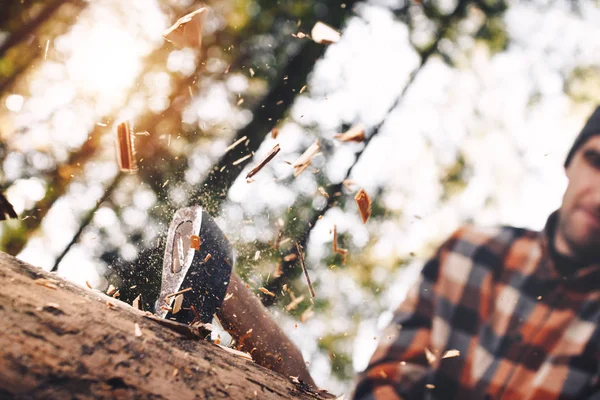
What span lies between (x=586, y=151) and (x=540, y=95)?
3.39 meters

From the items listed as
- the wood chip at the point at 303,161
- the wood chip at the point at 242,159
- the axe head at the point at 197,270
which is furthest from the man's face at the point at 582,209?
the wood chip at the point at 242,159

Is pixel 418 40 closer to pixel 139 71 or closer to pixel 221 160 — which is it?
pixel 221 160

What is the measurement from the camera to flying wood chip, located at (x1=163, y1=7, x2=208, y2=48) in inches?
107

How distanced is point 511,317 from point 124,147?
2.94 meters

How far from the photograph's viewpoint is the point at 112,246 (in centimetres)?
741

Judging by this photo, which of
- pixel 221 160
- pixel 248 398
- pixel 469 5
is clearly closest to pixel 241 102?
pixel 221 160

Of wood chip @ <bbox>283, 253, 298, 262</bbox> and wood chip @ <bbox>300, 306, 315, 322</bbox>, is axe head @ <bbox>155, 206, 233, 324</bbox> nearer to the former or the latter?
wood chip @ <bbox>283, 253, 298, 262</bbox>

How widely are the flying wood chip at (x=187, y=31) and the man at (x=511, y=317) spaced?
2.67 meters

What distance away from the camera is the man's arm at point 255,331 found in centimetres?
226

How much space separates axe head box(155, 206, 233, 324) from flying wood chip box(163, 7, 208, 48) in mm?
1454

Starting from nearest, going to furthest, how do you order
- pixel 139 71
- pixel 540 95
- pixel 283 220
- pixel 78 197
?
pixel 540 95 < pixel 139 71 < pixel 283 220 < pixel 78 197

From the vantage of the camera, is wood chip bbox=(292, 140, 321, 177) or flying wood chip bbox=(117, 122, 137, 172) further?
wood chip bbox=(292, 140, 321, 177)

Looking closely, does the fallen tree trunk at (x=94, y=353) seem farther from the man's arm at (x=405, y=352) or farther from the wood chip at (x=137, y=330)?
the man's arm at (x=405, y=352)

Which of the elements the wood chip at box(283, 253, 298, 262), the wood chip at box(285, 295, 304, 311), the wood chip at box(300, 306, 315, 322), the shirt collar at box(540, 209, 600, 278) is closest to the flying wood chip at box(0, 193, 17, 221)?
the shirt collar at box(540, 209, 600, 278)
